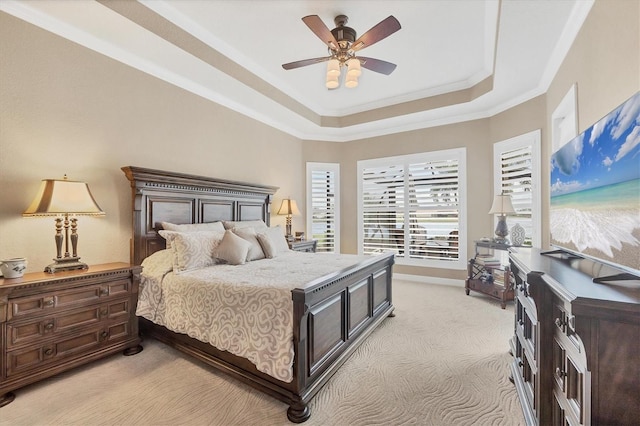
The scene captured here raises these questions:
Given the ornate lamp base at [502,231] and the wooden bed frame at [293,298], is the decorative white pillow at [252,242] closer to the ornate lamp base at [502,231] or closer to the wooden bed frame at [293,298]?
the wooden bed frame at [293,298]

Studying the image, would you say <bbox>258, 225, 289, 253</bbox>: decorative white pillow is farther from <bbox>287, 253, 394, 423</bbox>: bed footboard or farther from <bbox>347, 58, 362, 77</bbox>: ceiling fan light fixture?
<bbox>347, 58, 362, 77</bbox>: ceiling fan light fixture

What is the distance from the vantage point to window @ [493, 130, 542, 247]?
3611mm

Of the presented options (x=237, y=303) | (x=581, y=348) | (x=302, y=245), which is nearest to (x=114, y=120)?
(x=237, y=303)

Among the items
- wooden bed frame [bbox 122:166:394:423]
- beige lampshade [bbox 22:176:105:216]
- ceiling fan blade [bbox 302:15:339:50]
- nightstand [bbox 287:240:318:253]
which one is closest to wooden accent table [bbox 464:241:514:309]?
wooden bed frame [bbox 122:166:394:423]

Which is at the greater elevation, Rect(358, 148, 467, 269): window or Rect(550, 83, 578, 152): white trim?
Rect(550, 83, 578, 152): white trim

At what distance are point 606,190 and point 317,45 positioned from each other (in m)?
2.97

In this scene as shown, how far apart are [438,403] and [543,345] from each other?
2.76 feet

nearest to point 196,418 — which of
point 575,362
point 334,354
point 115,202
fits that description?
point 334,354

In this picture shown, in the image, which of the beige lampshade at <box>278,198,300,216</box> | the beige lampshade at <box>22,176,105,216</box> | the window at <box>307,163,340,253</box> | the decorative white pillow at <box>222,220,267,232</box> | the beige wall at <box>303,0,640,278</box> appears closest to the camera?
the beige wall at <box>303,0,640,278</box>

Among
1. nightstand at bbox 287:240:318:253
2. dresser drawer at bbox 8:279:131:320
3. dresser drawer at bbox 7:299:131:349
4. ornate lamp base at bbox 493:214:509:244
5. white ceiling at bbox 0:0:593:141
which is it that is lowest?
dresser drawer at bbox 7:299:131:349

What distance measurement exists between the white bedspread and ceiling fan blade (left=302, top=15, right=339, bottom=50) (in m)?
2.07

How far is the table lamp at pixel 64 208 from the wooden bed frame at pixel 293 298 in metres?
0.51

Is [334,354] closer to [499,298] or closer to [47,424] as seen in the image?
[47,424]

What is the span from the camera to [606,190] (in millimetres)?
1318
